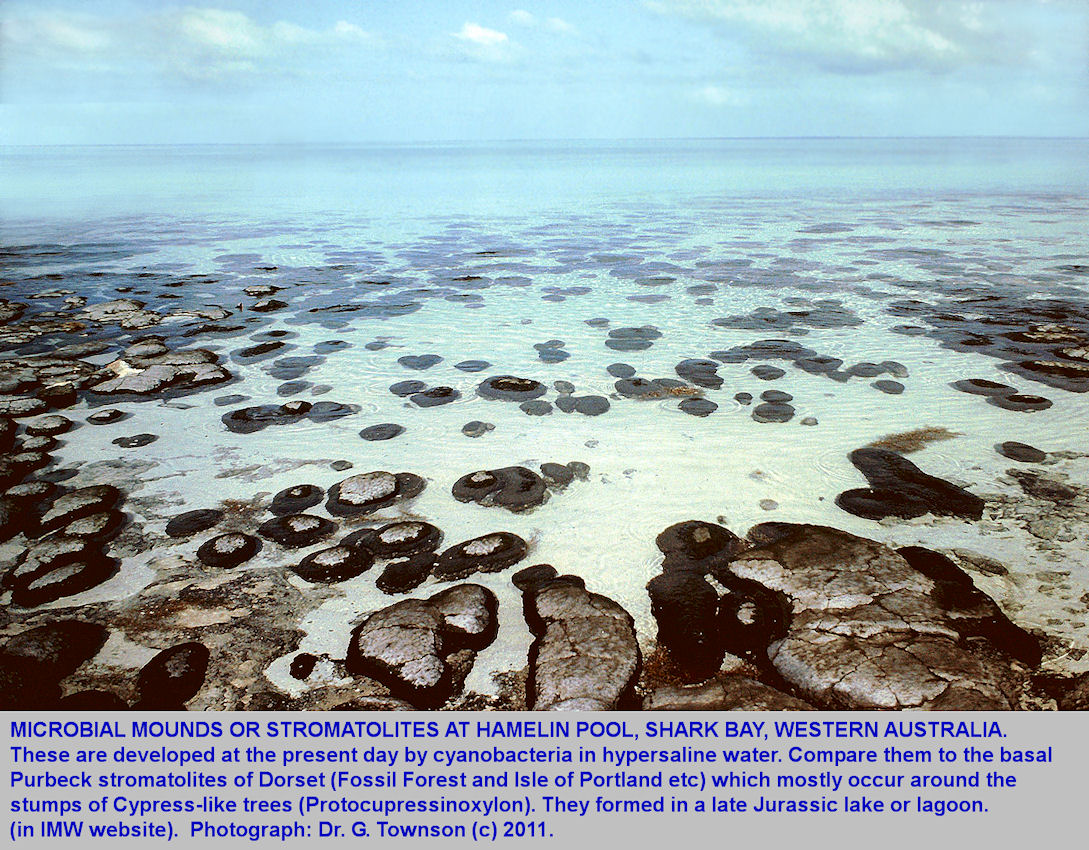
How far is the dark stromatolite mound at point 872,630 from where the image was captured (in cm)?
273

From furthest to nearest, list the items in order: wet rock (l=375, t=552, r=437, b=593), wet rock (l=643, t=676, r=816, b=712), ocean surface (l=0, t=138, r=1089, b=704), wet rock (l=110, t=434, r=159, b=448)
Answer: wet rock (l=110, t=434, r=159, b=448), ocean surface (l=0, t=138, r=1089, b=704), wet rock (l=375, t=552, r=437, b=593), wet rock (l=643, t=676, r=816, b=712)

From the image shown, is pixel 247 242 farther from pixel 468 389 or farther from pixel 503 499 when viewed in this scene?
pixel 503 499

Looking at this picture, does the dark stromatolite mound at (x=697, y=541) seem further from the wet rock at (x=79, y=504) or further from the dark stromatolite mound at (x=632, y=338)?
the dark stromatolite mound at (x=632, y=338)

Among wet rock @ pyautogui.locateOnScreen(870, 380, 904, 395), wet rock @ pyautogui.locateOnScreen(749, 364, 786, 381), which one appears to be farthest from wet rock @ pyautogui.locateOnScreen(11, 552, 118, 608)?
wet rock @ pyautogui.locateOnScreen(870, 380, 904, 395)

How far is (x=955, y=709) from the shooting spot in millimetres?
2615

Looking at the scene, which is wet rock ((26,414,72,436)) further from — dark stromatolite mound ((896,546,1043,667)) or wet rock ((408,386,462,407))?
dark stromatolite mound ((896,546,1043,667))

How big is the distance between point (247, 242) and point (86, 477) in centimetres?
1315

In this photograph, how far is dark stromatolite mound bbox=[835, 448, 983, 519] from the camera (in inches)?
163

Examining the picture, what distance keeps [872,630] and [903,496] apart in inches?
62.5

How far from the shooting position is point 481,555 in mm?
3824

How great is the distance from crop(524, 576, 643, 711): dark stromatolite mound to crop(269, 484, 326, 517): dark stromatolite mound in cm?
182

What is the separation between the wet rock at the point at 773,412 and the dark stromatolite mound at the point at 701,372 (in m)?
0.63

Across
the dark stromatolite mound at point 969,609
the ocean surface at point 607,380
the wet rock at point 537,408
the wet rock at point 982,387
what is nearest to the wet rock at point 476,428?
the ocean surface at point 607,380
